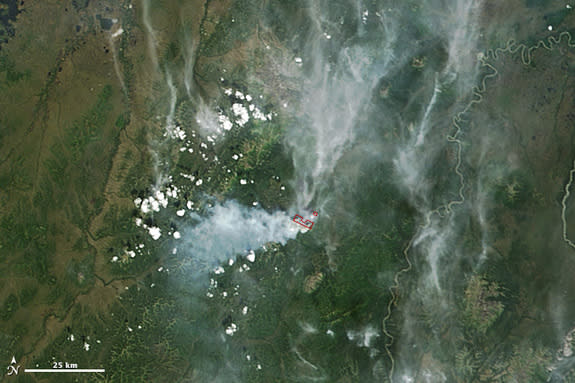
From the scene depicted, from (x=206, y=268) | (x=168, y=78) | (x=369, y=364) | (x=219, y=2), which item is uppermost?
(x=219, y=2)

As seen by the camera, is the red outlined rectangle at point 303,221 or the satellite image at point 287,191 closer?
the satellite image at point 287,191

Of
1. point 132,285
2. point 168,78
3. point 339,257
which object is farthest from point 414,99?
point 132,285

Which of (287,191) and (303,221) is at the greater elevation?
(287,191)

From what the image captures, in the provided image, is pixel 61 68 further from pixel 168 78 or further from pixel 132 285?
pixel 132 285

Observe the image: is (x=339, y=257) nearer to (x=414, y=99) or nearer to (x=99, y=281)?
(x=414, y=99)

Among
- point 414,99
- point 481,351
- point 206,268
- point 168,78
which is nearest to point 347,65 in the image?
point 414,99

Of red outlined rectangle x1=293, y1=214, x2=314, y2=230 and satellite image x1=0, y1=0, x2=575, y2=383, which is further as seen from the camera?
red outlined rectangle x1=293, y1=214, x2=314, y2=230

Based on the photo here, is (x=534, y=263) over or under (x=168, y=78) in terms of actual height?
under
